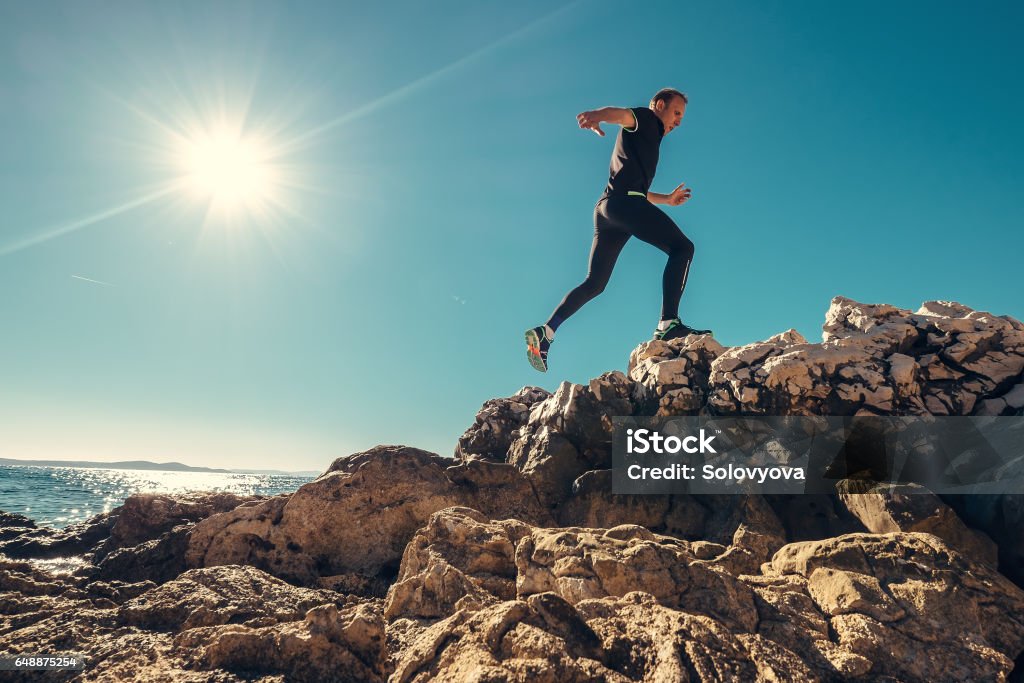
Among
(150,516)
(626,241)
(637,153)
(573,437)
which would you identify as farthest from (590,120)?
(150,516)

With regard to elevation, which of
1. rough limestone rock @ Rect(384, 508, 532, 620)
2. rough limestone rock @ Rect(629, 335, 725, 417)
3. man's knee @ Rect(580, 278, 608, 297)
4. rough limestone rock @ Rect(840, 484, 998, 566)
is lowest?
rough limestone rock @ Rect(384, 508, 532, 620)

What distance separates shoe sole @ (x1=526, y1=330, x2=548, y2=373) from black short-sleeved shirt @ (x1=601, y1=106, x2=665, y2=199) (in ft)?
6.89

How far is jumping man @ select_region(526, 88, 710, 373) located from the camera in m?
6.36

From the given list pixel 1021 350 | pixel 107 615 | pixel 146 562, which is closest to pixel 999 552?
pixel 1021 350

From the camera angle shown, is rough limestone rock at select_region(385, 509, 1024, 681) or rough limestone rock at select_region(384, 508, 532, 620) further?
rough limestone rock at select_region(384, 508, 532, 620)

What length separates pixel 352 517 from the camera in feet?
15.6

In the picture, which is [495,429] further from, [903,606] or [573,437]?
[903,606]

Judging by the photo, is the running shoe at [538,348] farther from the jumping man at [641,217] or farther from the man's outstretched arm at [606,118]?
the man's outstretched arm at [606,118]

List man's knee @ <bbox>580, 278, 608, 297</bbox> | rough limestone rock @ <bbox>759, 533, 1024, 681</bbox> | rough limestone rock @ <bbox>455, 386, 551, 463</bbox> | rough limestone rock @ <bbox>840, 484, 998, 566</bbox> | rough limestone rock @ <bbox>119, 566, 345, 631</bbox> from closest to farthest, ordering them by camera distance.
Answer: rough limestone rock @ <bbox>759, 533, 1024, 681</bbox> < rough limestone rock @ <bbox>119, 566, 345, 631</bbox> < rough limestone rock @ <bbox>840, 484, 998, 566</bbox> < man's knee @ <bbox>580, 278, 608, 297</bbox> < rough limestone rock @ <bbox>455, 386, 551, 463</bbox>

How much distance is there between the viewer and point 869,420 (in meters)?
4.57

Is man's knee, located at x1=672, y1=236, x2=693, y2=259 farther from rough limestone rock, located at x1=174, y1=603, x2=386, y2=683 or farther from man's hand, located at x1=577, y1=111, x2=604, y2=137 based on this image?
rough limestone rock, located at x1=174, y1=603, x2=386, y2=683

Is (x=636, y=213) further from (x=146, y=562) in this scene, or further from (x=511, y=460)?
(x=146, y=562)

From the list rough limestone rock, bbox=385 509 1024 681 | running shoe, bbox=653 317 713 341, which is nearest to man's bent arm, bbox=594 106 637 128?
running shoe, bbox=653 317 713 341

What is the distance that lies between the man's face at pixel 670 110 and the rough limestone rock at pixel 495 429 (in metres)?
4.32
